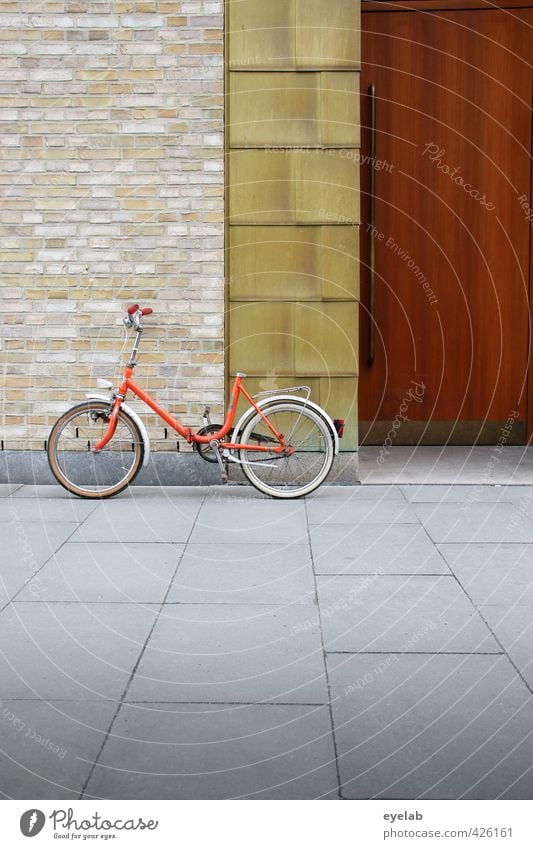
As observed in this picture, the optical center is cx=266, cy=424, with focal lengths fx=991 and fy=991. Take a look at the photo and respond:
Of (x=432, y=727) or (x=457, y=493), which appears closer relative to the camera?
(x=432, y=727)

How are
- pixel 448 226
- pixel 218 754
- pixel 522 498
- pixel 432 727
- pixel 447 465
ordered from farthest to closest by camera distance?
pixel 448 226 < pixel 447 465 < pixel 522 498 < pixel 432 727 < pixel 218 754

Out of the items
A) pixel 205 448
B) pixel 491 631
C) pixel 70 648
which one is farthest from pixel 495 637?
pixel 205 448

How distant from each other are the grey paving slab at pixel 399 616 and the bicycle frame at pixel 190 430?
224 centimetres

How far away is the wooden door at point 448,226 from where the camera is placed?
8.61 metres

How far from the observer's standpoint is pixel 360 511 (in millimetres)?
6594

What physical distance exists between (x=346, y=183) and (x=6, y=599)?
4244 millimetres

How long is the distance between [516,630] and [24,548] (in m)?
2.83

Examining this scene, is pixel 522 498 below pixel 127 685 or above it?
below

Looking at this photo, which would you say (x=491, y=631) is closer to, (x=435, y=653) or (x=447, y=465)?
(x=435, y=653)

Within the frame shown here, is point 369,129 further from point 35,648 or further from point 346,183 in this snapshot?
point 35,648

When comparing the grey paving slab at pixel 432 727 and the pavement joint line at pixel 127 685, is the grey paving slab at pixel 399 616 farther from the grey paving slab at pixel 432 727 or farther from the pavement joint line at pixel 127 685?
the pavement joint line at pixel 127 685

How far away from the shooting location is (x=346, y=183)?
7398 millimetres

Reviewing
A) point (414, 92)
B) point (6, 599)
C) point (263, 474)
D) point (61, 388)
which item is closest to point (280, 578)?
point (6, 599)

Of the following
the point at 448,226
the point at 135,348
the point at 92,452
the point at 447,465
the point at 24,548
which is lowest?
the point at 447,465
